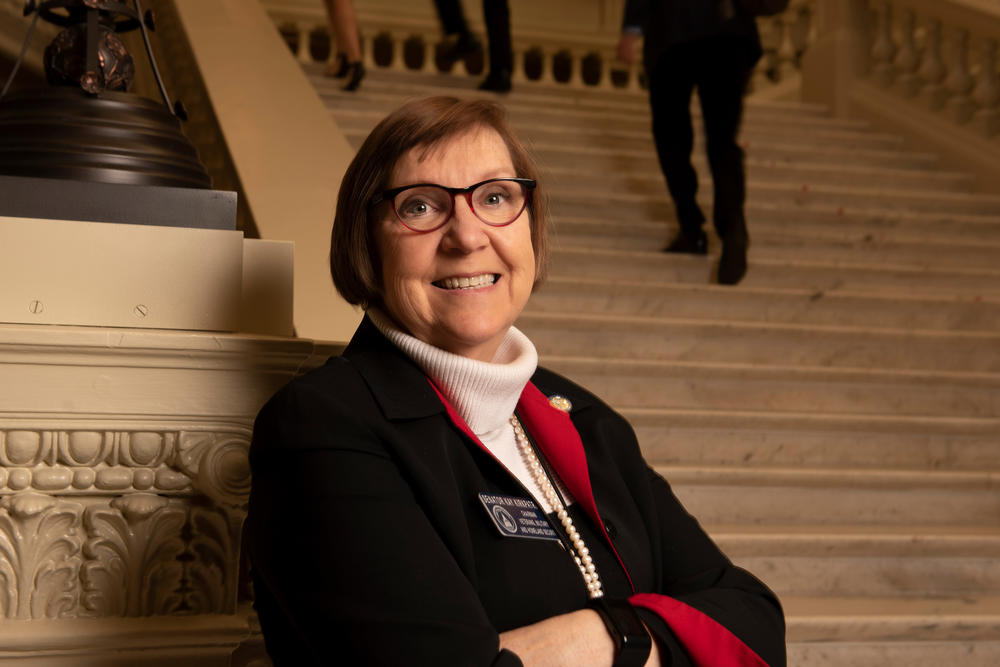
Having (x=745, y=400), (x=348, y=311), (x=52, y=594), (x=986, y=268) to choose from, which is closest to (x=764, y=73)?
(x=986, y=268)

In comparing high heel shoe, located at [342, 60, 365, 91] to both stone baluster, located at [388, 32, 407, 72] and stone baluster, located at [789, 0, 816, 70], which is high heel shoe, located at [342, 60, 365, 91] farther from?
stone baluster, located at [789, 0, 816, 70]

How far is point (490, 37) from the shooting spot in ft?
20.6

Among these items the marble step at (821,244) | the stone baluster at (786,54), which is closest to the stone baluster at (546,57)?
the stone baluster at (786,54)

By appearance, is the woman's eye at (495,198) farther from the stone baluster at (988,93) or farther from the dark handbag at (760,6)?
the stone baluster at (988,93)

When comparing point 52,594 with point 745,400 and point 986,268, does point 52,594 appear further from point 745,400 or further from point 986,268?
point 986,268

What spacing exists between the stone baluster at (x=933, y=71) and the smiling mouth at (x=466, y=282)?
602 centimetres

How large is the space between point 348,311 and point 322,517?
74 centimetres

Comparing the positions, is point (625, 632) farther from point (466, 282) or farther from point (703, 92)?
point (703, 92)

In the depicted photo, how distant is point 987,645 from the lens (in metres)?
2.73

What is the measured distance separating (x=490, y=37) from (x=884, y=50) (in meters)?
2.77

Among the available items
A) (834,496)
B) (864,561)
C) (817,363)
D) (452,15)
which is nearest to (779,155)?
(452,15)

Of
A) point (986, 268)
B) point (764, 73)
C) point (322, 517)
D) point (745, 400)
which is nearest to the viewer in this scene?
point (322, 517)

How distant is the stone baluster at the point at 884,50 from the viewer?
23.2ft

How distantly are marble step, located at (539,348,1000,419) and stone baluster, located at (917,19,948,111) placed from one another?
330cm
